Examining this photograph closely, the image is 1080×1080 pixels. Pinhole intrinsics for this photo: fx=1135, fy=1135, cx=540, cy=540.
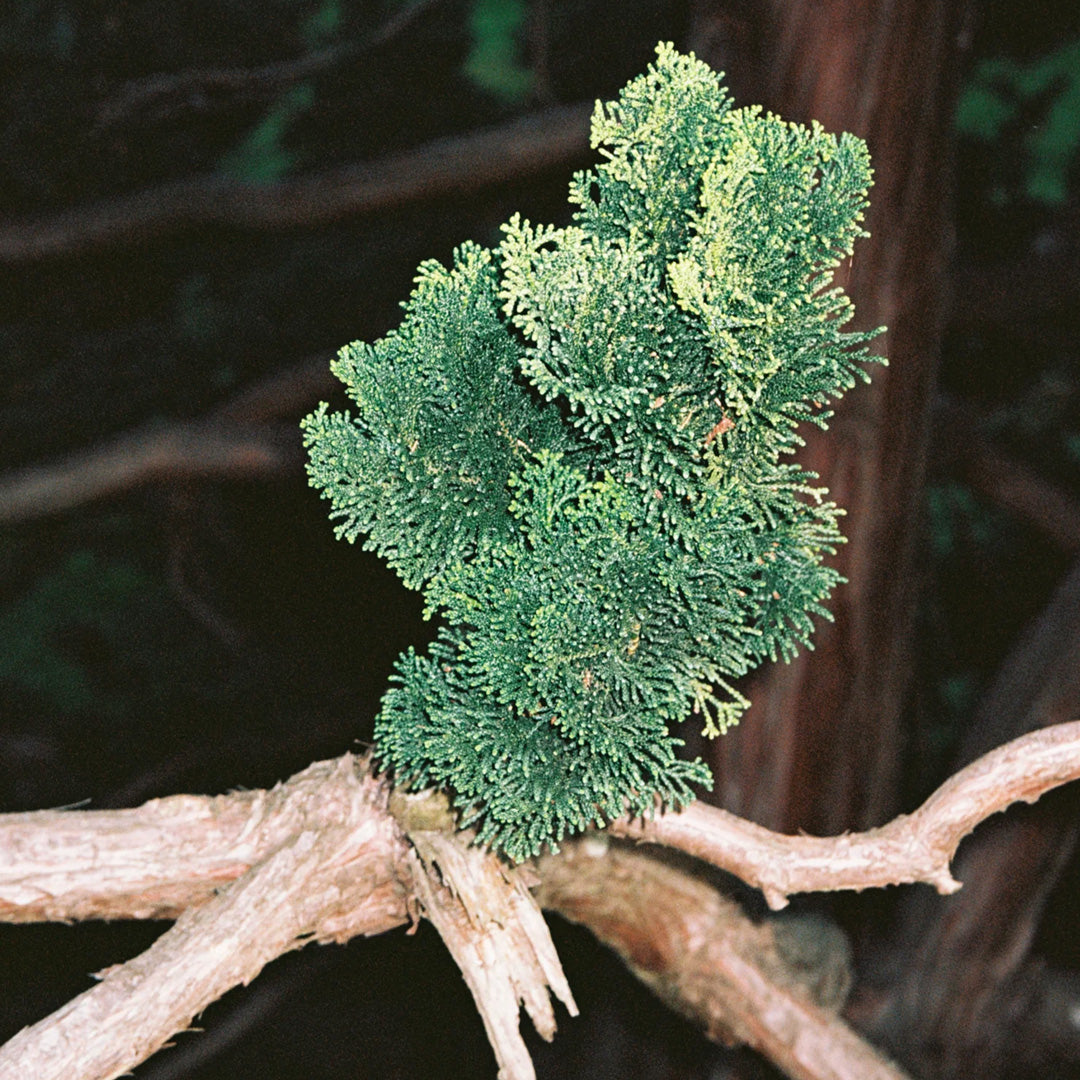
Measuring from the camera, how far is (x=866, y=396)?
2.16 meters

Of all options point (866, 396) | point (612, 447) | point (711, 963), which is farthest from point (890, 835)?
point (866, 396)

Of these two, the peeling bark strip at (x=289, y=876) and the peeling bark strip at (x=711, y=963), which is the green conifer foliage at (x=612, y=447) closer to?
the peeling bark strip at (x=289, y=876)

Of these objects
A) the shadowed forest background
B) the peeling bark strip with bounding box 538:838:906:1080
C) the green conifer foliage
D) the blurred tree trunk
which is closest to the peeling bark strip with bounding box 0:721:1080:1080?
the green conifer foliage

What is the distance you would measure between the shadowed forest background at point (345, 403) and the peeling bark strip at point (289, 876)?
0.69m

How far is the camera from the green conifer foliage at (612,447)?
0.87 m

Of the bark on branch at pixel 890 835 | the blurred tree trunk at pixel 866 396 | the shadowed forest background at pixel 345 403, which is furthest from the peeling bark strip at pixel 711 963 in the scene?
the blurred tree trunk at pixel 866 396

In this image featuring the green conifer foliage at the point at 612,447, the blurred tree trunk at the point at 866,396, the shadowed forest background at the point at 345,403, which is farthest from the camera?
the shadowed forest background at the point at 345,403

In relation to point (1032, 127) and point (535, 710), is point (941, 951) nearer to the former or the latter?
point (535, 710)

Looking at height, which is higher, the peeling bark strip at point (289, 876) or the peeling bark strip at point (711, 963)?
the peeling bark strip at point (289, 876)

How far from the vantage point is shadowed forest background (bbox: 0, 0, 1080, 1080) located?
230cm

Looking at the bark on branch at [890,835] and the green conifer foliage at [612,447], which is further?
the bark on branch at [890,835]

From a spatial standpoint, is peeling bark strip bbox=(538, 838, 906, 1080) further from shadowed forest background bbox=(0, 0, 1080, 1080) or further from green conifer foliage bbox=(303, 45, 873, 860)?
green conifer foliage bbox=(303, 45, 873, 860)

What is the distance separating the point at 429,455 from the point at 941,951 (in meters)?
2.11

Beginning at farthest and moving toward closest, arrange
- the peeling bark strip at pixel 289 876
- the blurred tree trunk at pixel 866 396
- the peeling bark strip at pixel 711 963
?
the blurred tree trunk at pixel 866 396, the peeling bark strip at pixel 711 963, the peeling bark strip at pixel 289 876
